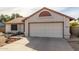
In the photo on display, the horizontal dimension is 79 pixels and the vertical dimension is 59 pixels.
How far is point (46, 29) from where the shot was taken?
20344mm

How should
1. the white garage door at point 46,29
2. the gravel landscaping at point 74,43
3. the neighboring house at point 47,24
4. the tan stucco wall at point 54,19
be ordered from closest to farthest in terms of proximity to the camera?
the gravel landscaping at point 74,43, the tan stucco wall at point 54,19, the neighboring house at point 47,24, the white garage door at point 46,29

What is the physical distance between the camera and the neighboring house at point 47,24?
64.1 ft

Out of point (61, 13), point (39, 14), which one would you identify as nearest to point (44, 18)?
point (39, 14)

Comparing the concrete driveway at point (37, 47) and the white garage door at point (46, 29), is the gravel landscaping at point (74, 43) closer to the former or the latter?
the concrete driveway at point (37, 47)

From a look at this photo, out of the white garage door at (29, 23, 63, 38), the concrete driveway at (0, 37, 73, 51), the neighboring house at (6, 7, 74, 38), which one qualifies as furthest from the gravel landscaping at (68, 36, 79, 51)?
the white garage door at (29, 23, 63, 38)

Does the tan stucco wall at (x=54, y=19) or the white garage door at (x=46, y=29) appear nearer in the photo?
the tan stucco wall at (x=54, y=19)

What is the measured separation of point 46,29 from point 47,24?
653 mm

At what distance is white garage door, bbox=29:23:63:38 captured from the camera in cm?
1980

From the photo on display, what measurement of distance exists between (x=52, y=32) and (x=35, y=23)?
2630 millimetres

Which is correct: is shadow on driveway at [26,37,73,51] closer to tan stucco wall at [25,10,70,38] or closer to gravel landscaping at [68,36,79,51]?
gravel landscaping at [68,36,79,51]

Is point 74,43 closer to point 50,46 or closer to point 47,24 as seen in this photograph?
point 50,46

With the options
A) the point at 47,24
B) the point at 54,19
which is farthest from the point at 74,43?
the point at 47,24

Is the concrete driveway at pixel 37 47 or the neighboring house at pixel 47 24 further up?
the neighboring house at pixel 47 24

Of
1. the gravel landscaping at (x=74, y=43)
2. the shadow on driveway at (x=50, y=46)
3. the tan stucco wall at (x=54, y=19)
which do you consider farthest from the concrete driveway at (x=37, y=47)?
the tan stucco wall at (x=54, y=19)
